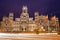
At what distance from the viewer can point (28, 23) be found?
385 centimetres

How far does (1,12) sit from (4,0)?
32 centimetres

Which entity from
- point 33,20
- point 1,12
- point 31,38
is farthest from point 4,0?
point 31,38

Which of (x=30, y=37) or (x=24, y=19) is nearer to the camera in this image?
(x=30, y=37)

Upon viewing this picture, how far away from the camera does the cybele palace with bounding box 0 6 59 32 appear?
378cm

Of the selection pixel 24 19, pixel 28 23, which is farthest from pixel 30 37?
pixel 24 19

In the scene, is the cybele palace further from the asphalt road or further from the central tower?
the asphalt road

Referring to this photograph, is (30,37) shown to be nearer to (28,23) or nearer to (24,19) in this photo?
(28,23)

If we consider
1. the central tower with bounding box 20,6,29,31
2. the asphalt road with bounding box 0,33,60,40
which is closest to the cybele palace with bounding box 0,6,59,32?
the central tower with bounding box 20,6,29,31

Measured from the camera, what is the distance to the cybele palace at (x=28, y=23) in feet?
12.4

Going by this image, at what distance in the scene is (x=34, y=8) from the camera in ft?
12.8

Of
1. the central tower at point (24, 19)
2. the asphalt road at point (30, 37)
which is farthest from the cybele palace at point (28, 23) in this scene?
the asphalt road at point (30, 37)

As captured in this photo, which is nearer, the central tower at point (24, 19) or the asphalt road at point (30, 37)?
the asphalt road at point (30, 37)

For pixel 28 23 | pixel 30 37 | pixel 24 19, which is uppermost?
pixel 24 19

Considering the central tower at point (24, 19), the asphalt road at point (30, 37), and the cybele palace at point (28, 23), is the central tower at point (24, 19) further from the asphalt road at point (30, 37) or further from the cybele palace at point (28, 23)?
the asphalt road at point (30, 37)
